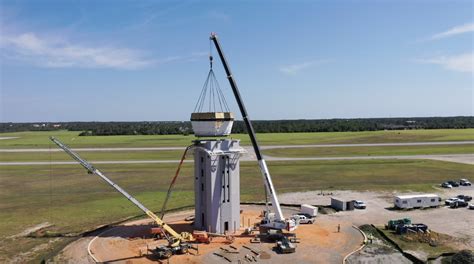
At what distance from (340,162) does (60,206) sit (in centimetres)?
7436

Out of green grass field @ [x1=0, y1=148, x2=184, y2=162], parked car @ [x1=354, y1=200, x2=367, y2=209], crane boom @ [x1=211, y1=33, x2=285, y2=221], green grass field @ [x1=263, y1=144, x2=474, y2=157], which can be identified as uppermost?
crane boom @ [x1=211, y1=33, x2=285, y2=221]

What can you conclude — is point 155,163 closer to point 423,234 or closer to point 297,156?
point 297,156

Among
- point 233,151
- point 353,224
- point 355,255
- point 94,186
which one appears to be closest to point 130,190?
point 94,186

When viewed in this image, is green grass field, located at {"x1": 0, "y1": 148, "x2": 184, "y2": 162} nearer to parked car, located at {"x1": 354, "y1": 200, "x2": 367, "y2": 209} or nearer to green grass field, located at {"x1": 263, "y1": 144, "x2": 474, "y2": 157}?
green grass field, located at {"x1": 263, "y1": 144, "x2": 474, "y2": 157}

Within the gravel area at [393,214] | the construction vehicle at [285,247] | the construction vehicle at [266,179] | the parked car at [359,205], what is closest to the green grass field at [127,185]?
the gravel area at [393,214]

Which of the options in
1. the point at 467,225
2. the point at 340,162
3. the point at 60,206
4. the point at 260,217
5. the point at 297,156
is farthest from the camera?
the point at 297,156

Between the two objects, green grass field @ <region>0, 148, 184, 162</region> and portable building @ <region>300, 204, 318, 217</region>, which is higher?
green grass field @ <region>0, 148, 184, 162</region>

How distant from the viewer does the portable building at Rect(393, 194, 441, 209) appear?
61.5m

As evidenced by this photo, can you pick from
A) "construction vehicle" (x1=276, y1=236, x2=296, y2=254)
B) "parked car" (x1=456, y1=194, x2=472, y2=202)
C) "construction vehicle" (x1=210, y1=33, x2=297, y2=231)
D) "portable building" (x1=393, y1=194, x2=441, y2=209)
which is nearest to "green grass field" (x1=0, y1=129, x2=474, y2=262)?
"parked car" (x1=456, y1=194, x2=472, y2=202)

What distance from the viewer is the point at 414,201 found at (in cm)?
6203

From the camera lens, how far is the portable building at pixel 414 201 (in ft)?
202

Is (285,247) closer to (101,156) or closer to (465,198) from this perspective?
(465,198)

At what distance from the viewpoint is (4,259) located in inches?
1716

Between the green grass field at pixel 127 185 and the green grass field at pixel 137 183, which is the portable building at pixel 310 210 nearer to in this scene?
the green grass field at pixel 137 183
